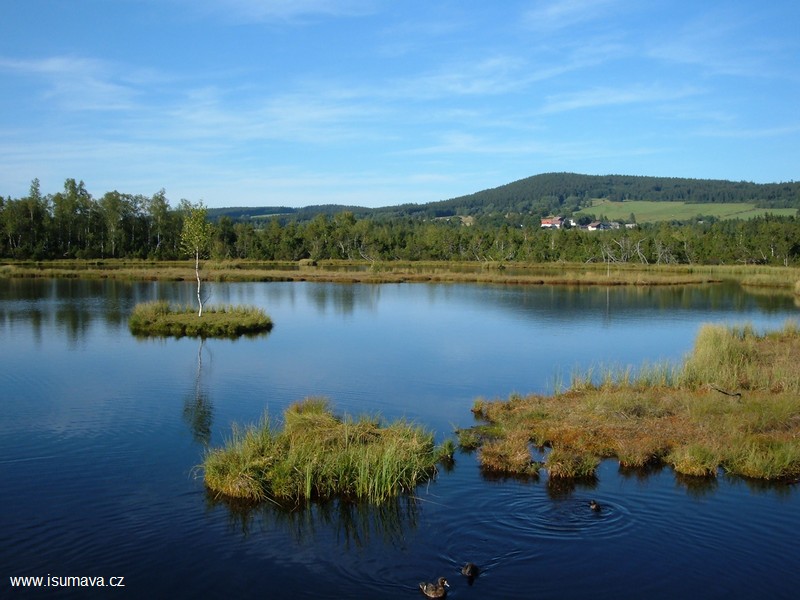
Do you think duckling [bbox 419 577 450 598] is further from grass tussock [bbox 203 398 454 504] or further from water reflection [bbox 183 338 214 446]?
water reflection [bbox 183 338 214 446]

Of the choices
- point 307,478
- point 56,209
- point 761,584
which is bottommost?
point 761,584

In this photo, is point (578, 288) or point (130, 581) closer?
point (130, 581)

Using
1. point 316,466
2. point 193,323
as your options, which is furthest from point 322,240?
point 316,466

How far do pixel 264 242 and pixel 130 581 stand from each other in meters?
106

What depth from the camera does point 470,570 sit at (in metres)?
10.7

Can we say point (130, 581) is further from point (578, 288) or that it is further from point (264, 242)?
point (264, 242)

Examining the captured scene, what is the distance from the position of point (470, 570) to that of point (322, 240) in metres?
107

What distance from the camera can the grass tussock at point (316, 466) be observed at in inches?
527

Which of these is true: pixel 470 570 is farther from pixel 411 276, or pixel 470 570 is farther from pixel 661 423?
pixel 411 276

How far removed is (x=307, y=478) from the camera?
1333 cm

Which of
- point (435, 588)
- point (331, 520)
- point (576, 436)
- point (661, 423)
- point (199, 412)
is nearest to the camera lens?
point (435, 588)

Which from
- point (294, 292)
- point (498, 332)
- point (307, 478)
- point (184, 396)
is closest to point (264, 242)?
point (294, 292)

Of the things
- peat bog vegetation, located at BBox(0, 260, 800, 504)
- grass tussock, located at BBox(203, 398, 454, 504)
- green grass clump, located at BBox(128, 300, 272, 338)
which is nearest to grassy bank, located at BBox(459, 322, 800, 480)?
peat bog vegetation, located at BBox(0, 260, 800, 504)

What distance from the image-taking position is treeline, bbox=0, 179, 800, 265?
94812 millimetres
